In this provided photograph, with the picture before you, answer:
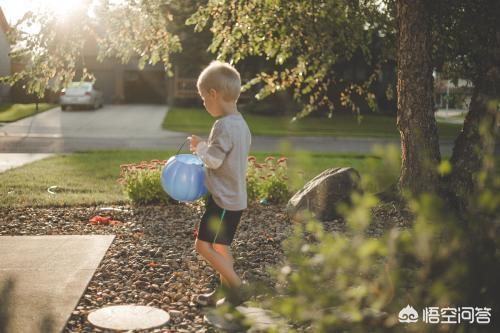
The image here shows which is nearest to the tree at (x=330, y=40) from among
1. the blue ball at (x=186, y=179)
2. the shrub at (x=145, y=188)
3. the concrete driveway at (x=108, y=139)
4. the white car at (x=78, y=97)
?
the shrub at (x=145, y=188)

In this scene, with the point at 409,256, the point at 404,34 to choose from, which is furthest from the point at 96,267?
the point at 404,34

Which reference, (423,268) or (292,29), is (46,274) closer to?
(423,268)

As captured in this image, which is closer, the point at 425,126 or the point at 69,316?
the point at 69,316

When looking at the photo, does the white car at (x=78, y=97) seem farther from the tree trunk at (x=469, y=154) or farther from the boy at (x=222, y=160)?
the boy at (x=222, y=160)

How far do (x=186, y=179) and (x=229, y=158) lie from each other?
496 mm

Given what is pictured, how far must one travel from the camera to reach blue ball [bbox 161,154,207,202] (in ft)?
15.2

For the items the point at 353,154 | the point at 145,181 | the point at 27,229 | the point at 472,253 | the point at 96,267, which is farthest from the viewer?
the point at 353,154

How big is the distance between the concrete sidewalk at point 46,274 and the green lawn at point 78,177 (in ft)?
6.64

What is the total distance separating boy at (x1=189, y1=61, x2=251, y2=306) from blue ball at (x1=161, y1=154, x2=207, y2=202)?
0.20 meters

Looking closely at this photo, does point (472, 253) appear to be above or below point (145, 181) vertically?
above

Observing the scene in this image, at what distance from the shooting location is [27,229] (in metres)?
6.90

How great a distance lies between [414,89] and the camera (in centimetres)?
650

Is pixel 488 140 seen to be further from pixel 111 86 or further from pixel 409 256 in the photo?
pixel 111 86

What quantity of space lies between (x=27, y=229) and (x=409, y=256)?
513 centimetres
